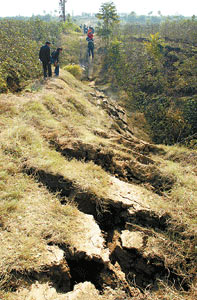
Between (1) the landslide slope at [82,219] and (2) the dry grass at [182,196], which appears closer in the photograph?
(1) the landslide slope at [82,219]

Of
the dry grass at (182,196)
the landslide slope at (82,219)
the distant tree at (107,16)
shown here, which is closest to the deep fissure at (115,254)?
the landslide slope at (82,219)

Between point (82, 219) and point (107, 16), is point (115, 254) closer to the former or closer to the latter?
point (82, 219)

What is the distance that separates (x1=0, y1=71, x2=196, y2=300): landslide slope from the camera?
2.58m

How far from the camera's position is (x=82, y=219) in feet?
11.0

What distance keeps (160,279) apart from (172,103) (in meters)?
10.1

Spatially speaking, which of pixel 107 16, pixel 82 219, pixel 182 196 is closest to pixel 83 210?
pixel 82 219

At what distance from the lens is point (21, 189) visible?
3506 millimetres

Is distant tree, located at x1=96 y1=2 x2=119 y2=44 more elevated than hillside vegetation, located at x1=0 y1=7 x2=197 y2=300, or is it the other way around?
distant tree, located at x1=96 y1=2 x2=119 y2=44

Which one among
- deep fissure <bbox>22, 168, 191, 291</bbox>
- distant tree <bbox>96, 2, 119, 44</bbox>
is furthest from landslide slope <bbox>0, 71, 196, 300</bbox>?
distant tree <bbox>96, 2, 119, 44</bbox>

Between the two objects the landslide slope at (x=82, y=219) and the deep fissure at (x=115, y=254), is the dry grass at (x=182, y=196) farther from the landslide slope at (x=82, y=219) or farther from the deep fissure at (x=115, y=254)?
the deep fissure at (x=115, y=254)

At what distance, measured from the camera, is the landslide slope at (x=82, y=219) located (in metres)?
2.58

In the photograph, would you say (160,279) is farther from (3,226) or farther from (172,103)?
(172,103)

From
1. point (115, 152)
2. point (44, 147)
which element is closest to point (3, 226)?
point (44, 147)

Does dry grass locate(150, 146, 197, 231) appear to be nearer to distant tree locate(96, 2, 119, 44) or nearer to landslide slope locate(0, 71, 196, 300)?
landslide slope locate(0, 71, 196, 300)
